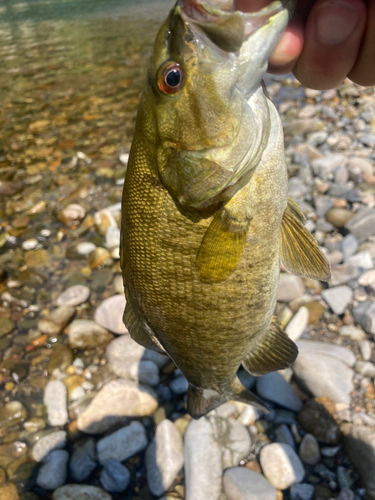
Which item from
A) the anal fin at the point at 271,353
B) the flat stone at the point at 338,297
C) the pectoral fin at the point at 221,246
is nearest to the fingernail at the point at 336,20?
the pectoral fin at the point at 221,246

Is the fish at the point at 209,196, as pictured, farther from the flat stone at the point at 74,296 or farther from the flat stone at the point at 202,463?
the flat stone at the point at 74,296

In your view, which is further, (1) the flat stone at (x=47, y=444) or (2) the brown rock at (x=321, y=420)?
(1) the flat stone at (x=47, y=444)

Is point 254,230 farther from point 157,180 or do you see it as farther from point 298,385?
point 298,385

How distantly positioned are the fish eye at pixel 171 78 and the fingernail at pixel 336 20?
859 mm

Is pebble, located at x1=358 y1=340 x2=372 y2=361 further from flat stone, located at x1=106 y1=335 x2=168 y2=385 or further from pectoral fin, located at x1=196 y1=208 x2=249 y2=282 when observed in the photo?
pectoral fin, located at x1=196 y1=208 x2=249 y2=282

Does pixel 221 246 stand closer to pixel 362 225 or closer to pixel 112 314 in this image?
pixel 112 314

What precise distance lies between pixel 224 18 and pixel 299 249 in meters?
1.24

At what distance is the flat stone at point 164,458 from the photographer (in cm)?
303

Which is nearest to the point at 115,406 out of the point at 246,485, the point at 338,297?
the point at 246,485

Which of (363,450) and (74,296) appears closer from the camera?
(363,450)

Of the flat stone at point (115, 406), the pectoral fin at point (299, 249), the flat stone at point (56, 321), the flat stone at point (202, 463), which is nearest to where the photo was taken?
the pectoral fin at point (299, 249)

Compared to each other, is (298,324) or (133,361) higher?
(298,324)

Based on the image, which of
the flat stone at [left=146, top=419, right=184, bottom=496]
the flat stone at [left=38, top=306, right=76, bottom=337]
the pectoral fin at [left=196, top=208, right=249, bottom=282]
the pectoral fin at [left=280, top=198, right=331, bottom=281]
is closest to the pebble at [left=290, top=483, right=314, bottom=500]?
the flat stone at [left=146, top=419, right=184, bottom=496]

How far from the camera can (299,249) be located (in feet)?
7.04
